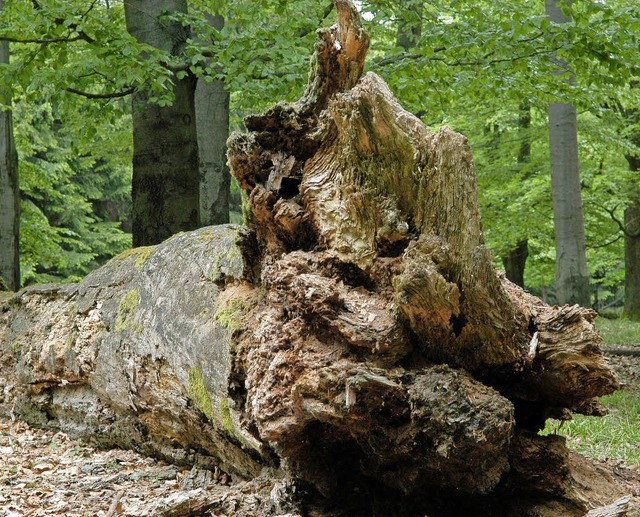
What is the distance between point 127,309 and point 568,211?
7959 millimetres

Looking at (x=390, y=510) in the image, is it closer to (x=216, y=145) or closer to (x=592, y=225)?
(x=216, y=145)

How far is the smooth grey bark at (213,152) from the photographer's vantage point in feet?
36.2

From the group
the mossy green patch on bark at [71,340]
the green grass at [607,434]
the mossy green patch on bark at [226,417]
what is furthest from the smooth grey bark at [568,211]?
the mossy green patch on bark at [226,417]

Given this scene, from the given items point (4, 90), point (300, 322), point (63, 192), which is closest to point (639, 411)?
point (300, 322)

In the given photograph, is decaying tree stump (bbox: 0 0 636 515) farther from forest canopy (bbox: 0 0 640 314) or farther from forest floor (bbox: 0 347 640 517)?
forest canopy (bbox: 0 0 640 314)

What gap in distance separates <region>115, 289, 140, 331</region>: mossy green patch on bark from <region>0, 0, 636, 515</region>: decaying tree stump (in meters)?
0.91

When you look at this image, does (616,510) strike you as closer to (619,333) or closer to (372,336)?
(372,336)

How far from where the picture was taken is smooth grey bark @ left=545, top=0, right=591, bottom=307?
33.6 ft

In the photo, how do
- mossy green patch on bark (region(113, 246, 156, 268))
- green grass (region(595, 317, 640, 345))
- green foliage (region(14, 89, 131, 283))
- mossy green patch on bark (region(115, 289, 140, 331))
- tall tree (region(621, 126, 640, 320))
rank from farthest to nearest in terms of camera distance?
tall tree (region(621, 126, 640, 320))
green foliage (region(14, 89, 131, 283))
green grass (region(595, 317, 640, 345))
mossy green patch on bark (region(113, 246, 156, 268))
mossy green patch on bark (region(115, 289, 140, 331))

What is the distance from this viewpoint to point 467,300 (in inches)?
99.3

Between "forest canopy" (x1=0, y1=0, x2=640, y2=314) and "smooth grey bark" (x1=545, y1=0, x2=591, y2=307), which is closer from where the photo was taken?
"forest canopy" (x1=0, y1=0, x2=640, y2=314)

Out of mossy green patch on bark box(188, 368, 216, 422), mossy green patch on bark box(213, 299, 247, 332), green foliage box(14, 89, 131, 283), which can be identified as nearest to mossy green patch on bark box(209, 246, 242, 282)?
mossy green patch on bark box(213, 299, 247, 332)

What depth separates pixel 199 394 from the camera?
12.1ft

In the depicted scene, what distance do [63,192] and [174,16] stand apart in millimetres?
16770
